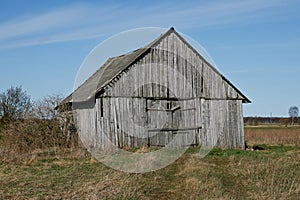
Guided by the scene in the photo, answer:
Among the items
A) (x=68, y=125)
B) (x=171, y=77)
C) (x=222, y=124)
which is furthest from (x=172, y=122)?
(x=68, y=125)

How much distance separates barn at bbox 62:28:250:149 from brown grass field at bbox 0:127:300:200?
16.9 ft

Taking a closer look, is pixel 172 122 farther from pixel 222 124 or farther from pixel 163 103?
pixel 222 124

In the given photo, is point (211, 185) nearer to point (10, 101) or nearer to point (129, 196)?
point (129, 196)

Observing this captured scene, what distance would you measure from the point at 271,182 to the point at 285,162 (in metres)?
4.47

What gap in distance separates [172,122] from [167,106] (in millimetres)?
892

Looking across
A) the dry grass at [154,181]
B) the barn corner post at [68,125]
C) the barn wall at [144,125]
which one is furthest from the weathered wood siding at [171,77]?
the dry grass at [154,181]

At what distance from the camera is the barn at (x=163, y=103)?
19797mm

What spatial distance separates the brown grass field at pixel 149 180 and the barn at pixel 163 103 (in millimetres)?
5165

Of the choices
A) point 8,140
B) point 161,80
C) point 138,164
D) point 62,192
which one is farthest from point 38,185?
point 161,80

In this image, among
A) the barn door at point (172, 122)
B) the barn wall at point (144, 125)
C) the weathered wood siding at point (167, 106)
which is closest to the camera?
the barn wall at point (144, 125)

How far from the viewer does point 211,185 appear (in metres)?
9.70

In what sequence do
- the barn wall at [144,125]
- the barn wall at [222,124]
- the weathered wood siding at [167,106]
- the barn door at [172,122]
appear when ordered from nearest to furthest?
the barn wall at [144,125] → the weathered wood siding at [167,106] → the barn door at [172,122] → the barn wall at [222,124]

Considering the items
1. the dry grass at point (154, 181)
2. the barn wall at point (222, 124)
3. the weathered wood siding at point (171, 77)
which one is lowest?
the dry grass at point (154, 181)

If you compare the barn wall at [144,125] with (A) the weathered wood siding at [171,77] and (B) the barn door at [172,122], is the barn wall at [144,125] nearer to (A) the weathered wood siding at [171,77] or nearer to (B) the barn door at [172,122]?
(B) the barn door at [172,122]
